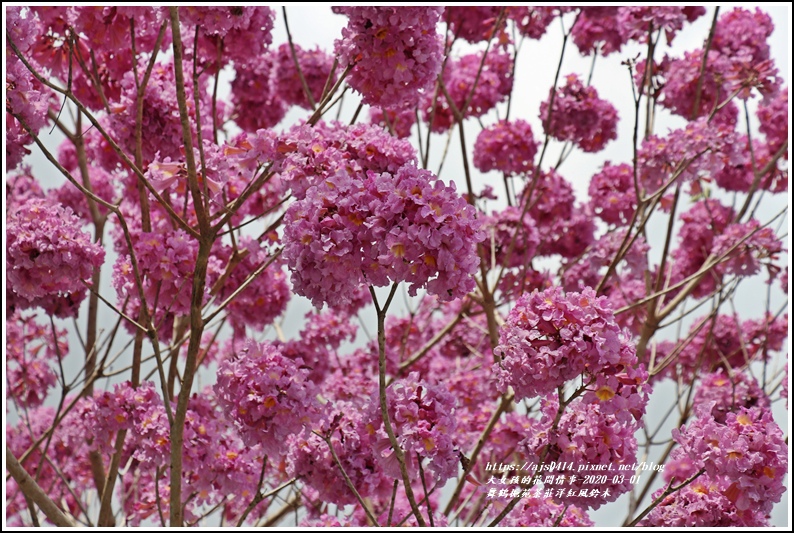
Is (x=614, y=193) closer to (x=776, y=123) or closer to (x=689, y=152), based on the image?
(x=689, y=152)

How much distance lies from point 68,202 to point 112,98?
135cm

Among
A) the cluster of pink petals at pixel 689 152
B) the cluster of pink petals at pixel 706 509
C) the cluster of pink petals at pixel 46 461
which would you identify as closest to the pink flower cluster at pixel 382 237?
the cluster of pink petals at pixel 706 509

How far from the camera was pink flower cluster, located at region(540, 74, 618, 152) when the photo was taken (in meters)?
4.98

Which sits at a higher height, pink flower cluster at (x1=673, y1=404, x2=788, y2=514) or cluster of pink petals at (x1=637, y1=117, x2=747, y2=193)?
cluster of pink petals at (x1=637, y1=117, x2=747, y2=193)

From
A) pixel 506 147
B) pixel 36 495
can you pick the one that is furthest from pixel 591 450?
pixel 506 147

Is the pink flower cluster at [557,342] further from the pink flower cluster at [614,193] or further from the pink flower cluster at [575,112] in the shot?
the pink flower cluster at [614,193]

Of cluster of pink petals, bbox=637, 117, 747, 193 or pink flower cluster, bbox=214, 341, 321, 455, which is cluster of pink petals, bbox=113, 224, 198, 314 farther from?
cluster of pink petals, bbox=637, 117, 747, 193

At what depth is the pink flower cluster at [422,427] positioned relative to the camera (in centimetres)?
241

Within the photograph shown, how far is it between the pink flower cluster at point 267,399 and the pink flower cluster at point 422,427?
0.41 meters

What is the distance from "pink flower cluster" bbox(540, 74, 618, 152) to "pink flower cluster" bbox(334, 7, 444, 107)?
2.26 metres

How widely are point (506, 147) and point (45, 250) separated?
125 inches

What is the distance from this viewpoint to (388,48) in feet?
9.18

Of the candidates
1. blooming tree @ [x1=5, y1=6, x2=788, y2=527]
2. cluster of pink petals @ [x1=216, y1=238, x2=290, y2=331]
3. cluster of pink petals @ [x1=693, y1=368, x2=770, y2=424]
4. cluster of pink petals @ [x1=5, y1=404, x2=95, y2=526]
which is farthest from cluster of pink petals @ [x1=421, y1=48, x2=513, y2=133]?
cluster of pink petals @ [x1=5, y1=404, x2=95, y2=526]

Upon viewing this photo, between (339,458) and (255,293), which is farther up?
(255,293)
